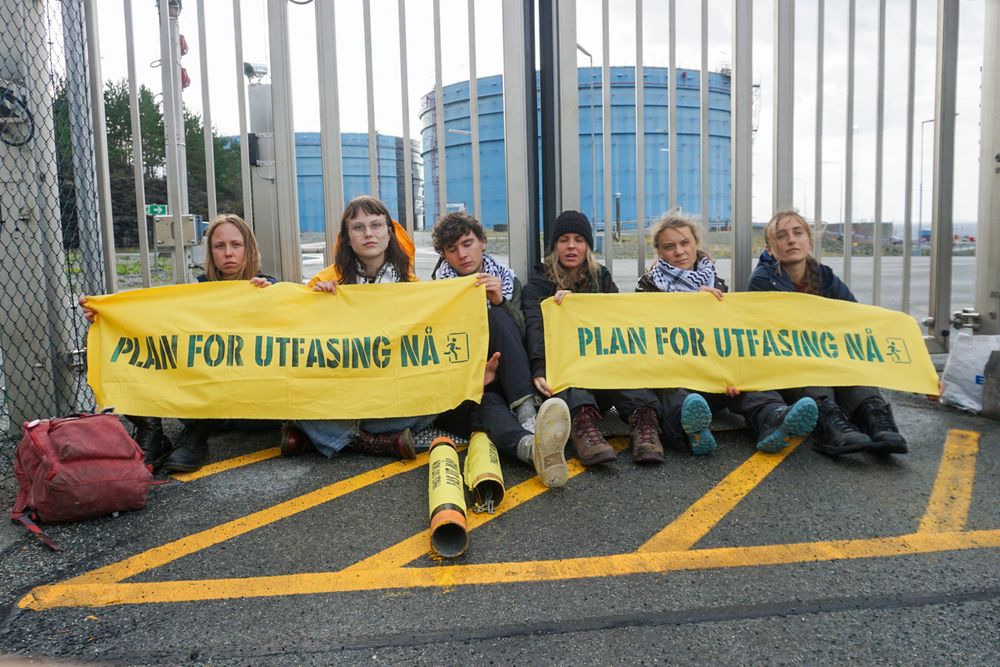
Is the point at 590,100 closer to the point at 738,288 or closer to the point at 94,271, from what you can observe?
the point at 738,288

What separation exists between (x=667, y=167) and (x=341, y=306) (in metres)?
2.89

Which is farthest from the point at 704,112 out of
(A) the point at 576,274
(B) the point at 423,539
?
(B) the point at 423,539

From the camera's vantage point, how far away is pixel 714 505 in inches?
122

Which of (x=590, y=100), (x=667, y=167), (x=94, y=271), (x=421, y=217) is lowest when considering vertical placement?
(x=94, y=271)

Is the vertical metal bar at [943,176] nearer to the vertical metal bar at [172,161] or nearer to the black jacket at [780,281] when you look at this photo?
the black jacket at [780,281]

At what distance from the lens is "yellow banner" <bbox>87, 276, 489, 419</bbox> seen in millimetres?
3818

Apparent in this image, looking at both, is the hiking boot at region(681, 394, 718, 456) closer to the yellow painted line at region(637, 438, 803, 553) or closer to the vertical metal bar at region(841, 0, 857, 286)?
the yellow painted line at region(637, 438, 803, 553)

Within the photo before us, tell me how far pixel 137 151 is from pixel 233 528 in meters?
2.84

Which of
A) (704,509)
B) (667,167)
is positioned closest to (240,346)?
(704,509)

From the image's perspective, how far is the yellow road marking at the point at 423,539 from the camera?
8.43 feet

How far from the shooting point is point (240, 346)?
3.87 m

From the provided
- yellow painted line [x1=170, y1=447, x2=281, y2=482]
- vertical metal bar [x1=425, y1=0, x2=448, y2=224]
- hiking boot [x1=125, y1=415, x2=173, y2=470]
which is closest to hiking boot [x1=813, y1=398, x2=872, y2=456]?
vertical metal bar [x1=425, y1=0, x2=448, y2=224]

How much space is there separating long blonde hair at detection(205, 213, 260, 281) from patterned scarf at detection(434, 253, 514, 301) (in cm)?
110

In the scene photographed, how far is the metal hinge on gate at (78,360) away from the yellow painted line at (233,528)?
205 centimetres
